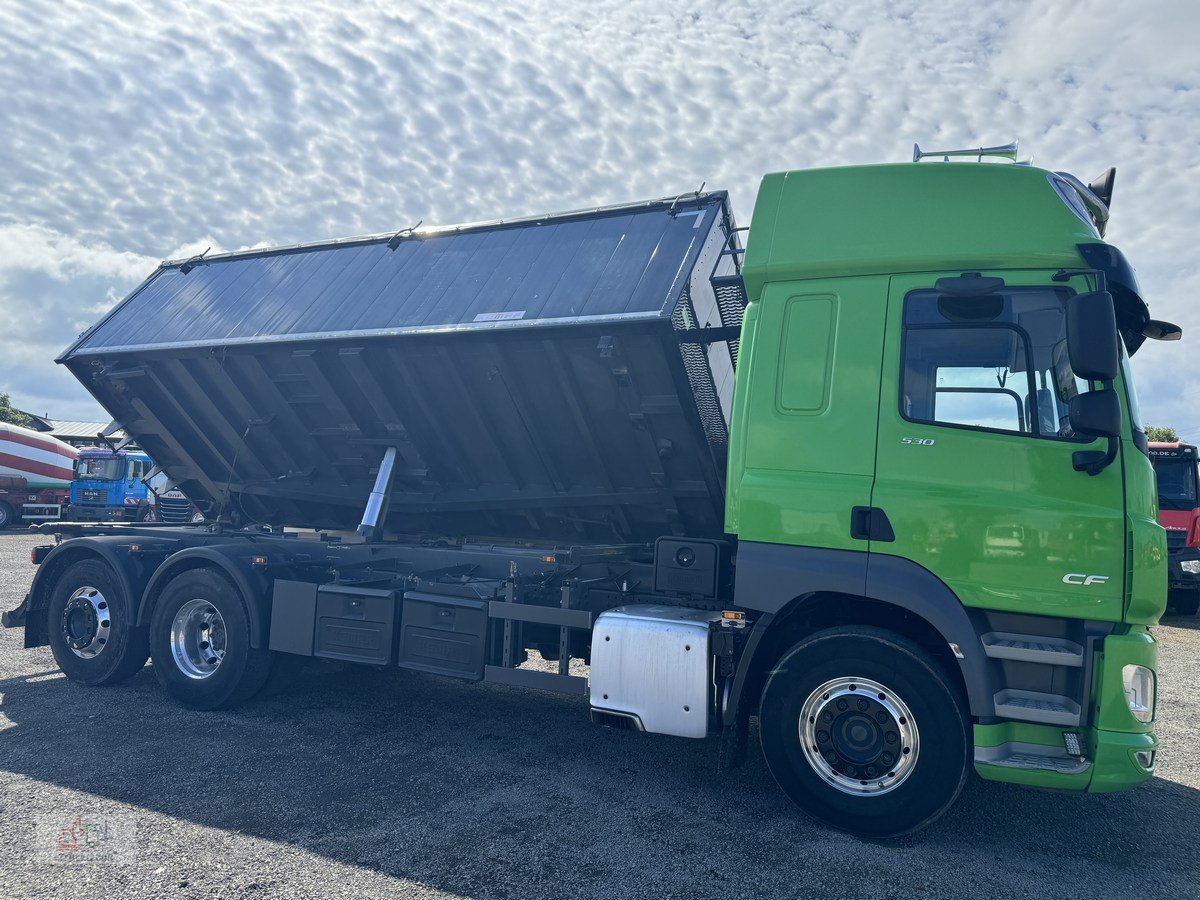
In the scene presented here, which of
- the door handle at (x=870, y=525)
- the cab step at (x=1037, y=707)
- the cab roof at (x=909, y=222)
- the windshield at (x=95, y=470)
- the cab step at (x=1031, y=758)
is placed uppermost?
the cab roof at (x=909, y=222)

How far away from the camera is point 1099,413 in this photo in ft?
12.4

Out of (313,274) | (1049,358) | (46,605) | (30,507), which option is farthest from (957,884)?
(30,507)

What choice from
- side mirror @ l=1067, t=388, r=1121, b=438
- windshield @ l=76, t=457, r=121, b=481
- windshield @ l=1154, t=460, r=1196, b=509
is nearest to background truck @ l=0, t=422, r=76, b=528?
windshield @ l=76, t=457, r=121, b=481

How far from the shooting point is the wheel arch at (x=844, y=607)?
13.3 ft

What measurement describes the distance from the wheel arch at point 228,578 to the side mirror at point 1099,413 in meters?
5.62

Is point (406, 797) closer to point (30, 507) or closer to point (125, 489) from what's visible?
point (125, 489)

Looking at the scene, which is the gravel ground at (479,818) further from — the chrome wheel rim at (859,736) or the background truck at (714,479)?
the background truck at (714,479)

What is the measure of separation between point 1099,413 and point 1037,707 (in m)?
1.43

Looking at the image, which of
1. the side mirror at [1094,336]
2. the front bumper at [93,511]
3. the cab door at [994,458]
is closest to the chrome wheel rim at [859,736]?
the cab door at [994,458]

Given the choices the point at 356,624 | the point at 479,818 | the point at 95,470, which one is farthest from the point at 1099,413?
the point at 95,470

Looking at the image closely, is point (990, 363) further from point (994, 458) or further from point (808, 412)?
point (808, 412)

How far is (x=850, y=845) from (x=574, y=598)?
2165 mm

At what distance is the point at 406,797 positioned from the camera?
4637 millimetres

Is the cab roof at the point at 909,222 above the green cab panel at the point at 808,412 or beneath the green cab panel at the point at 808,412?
above
